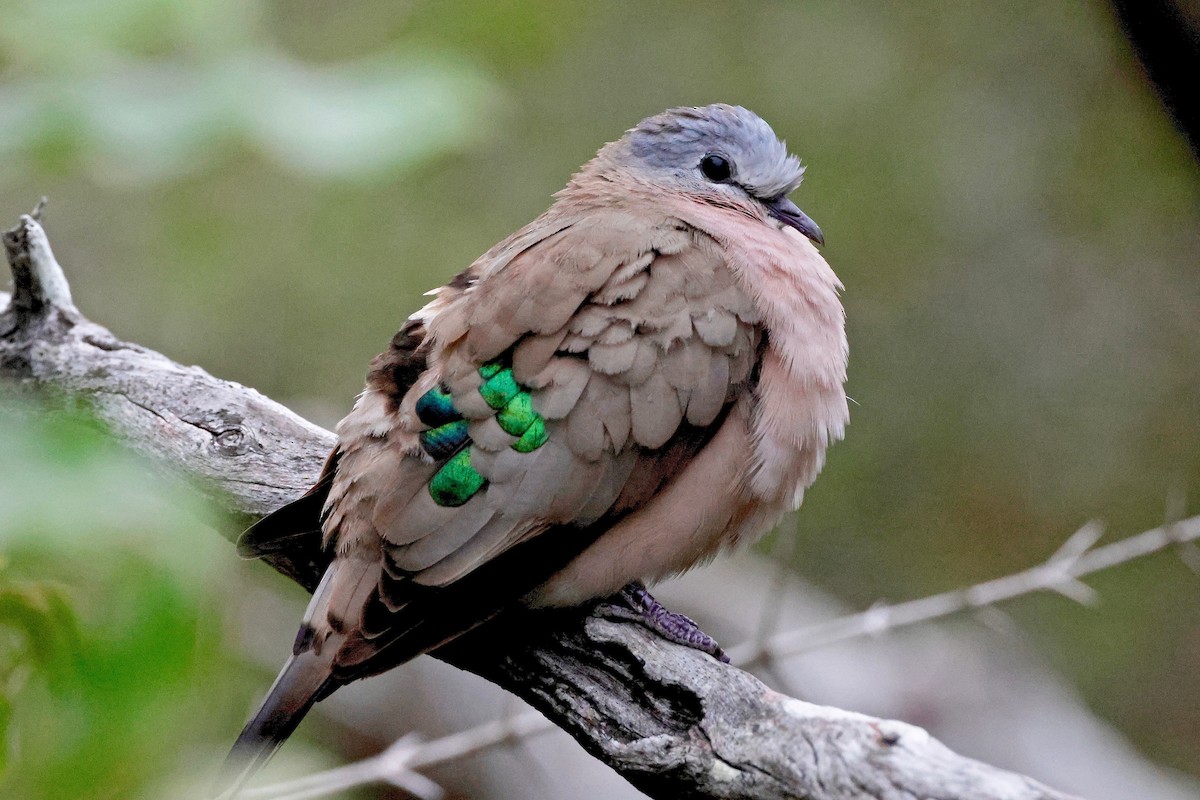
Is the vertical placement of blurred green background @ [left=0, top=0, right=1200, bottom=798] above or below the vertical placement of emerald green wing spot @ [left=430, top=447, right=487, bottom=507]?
above

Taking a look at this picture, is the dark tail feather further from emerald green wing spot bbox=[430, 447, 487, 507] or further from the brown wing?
emerald green wing spot bbox=[430, 447, 487, 507]

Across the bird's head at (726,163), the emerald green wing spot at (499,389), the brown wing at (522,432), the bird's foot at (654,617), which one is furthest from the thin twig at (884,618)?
the bird's head at (726,163)

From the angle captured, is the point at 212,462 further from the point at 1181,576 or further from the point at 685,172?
the point at 1181,576

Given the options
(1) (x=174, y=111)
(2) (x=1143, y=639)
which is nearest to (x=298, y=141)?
(1) (x=174, y=111)

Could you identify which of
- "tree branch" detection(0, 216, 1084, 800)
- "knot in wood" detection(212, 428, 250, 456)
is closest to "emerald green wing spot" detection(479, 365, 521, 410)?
"tree branch" detection(0, 216, 1084, 800)

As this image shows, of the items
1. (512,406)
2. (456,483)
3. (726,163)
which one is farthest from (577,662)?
(726,163)
